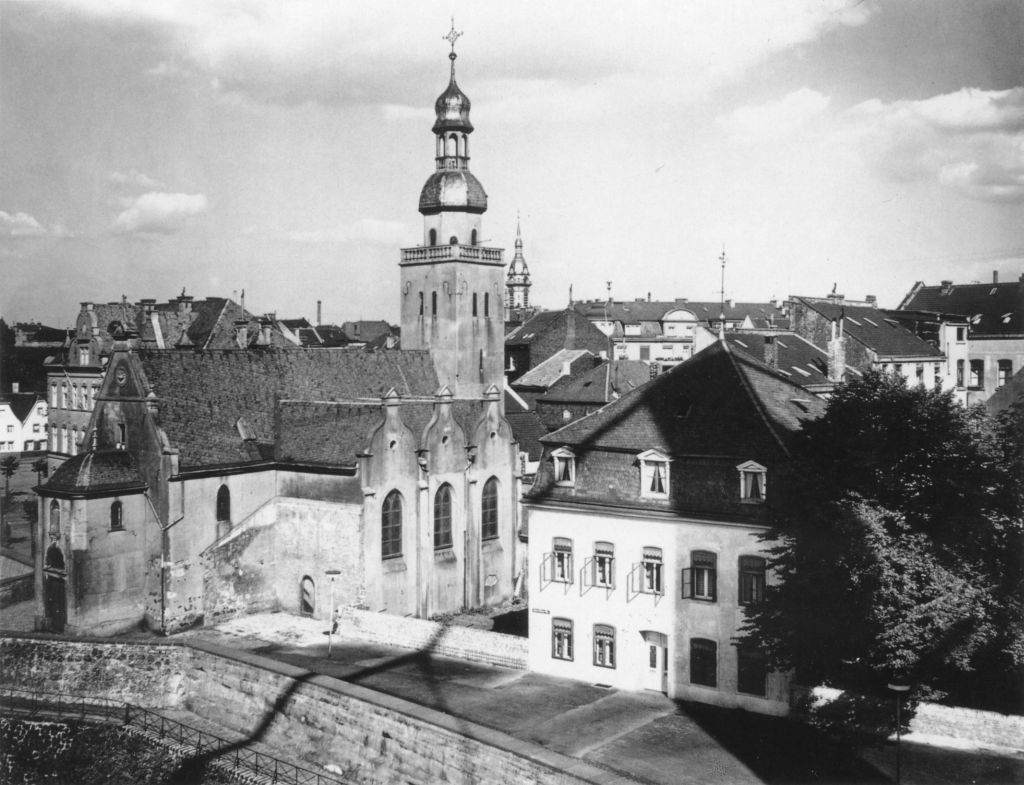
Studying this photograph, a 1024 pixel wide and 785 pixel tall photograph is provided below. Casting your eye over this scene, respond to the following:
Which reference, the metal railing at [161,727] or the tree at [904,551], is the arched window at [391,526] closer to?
the metal railing at [161,727]

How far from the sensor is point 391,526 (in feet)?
151

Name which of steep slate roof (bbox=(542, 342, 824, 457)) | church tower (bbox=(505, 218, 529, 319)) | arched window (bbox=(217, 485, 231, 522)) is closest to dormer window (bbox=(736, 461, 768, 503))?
steep slate roof (bbox=(542, 342, 824, 457))

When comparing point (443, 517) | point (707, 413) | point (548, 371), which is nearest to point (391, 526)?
point (443, 517)

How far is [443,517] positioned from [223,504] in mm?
10057

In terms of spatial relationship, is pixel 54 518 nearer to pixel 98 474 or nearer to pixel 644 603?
pixel 98 474

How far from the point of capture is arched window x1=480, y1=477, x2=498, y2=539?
5166 centimetres

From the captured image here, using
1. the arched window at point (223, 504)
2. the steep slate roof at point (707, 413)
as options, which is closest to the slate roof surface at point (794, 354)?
the steep slate roof at point (707, 413)

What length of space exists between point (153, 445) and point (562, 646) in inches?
739

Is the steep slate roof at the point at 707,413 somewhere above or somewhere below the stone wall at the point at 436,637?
above

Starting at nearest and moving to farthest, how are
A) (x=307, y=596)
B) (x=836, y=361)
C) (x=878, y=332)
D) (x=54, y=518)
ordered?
(x=54, y=518) → (x=307, y=596) → (x=836, y=361) → (x=878, y=332)

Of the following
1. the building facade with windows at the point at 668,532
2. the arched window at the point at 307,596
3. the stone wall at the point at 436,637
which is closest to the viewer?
the building facade with windows at the point at 668,532

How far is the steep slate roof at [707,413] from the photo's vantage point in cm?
3334

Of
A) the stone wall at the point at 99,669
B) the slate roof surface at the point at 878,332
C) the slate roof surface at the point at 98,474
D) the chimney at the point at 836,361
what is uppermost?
the slate roof surface at the point at 878,332

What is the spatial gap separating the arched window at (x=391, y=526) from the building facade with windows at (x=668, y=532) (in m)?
10.9
